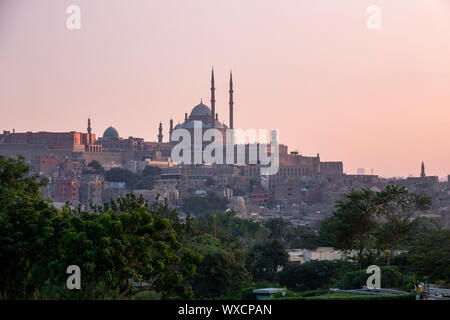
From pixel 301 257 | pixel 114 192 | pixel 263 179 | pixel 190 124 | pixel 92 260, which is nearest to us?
pixel 92 260

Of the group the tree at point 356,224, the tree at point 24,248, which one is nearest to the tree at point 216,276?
the tree at point 356,224

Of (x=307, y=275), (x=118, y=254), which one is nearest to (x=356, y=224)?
(x=307, y=275)

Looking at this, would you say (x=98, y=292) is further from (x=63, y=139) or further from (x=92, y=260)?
(x=63, y=139)

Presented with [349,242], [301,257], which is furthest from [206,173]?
[349,242]

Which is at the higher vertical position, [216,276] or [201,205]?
[201,205]

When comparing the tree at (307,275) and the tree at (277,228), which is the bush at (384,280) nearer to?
the tree at (307,275)

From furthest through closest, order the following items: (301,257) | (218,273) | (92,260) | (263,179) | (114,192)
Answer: (263,179) < (114,192) < (301,257) < (218,273) < (92,260)

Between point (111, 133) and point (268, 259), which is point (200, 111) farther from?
point (268, 259)
